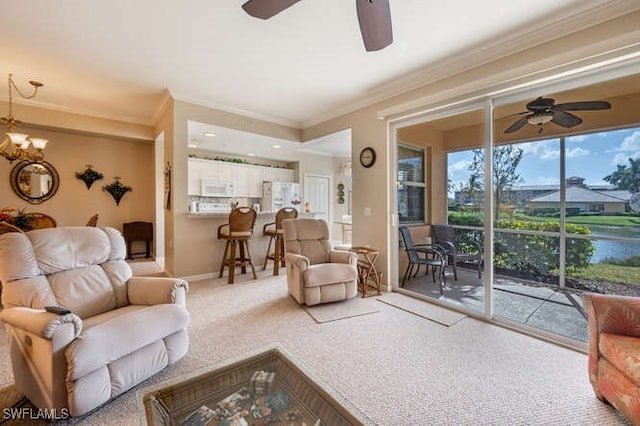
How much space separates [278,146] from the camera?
19.2ft

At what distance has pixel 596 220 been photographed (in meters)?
3.09

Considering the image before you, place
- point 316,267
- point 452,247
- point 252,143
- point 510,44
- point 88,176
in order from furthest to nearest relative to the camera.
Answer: point 252,143
point 88,176
point 452,247
point 316,267
point 510,44

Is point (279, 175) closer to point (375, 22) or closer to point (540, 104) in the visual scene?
point (540, 104)

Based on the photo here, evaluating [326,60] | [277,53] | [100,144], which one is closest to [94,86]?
[100,144]

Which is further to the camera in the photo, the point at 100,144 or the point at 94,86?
the point at 100,144

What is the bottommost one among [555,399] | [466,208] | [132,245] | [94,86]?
[555,399]

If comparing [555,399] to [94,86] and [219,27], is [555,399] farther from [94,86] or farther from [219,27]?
[94,86]

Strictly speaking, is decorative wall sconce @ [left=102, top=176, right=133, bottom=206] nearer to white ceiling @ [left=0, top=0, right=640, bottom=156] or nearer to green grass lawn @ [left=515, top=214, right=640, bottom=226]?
white ceiling @ [left=0, top=0, right=640, bottom=156]

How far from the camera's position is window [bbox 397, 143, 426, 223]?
4000mm

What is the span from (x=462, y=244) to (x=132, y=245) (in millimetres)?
6467

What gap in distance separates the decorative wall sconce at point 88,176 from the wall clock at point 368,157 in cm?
526

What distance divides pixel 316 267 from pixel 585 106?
311 centimetres

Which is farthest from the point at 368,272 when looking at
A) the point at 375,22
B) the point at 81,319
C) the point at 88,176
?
the point at 88,176

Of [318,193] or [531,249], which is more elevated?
[318,193]
